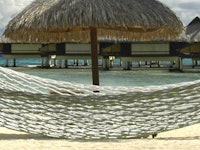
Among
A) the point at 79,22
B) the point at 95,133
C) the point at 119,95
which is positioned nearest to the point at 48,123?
the point at 95,133

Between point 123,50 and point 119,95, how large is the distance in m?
22.1

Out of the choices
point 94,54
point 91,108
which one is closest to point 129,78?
point 94,54

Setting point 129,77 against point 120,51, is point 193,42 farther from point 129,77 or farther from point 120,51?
point 120,51

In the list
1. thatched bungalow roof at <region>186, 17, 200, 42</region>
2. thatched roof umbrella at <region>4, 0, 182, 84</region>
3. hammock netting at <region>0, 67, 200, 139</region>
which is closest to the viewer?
hammock netting at <region>0, 67, 200, 139</region>

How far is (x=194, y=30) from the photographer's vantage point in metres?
23.6

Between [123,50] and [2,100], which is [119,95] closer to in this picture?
[2,100]

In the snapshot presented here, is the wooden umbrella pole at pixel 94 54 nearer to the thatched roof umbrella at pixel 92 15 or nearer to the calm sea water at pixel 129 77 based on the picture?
the thatched roof umbrella at pixel 92 15

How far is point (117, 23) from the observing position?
15.9ft

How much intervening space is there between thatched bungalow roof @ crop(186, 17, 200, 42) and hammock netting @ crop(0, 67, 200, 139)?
19275 millimetres

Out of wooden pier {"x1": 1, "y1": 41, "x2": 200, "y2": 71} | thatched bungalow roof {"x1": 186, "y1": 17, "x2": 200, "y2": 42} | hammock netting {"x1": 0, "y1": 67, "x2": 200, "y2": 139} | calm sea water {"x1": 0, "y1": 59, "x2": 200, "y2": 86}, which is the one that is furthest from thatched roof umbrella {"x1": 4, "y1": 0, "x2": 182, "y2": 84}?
wooden pier {"x1": 1, "y1": 41, "x2": 200, "y2": 71}

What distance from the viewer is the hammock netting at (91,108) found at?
3783 mm

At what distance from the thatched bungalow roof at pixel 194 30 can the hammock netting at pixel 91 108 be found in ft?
63.2

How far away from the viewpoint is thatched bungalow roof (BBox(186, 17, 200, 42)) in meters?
23.0

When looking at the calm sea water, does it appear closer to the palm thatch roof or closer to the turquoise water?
the turquoise water
